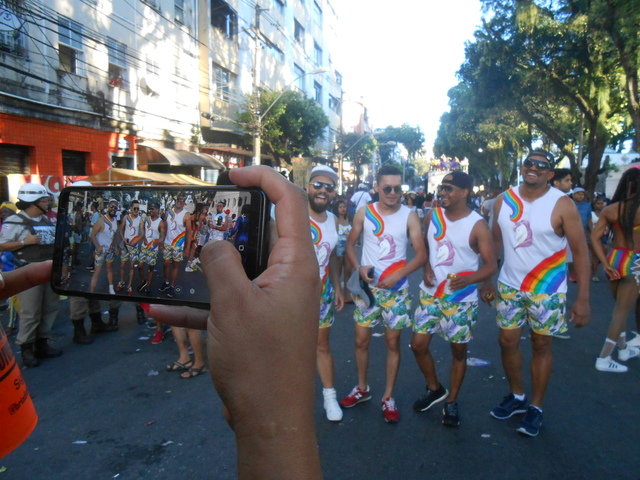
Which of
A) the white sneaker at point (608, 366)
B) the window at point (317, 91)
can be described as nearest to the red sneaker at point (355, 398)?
the white sneaker at point (608, 366)

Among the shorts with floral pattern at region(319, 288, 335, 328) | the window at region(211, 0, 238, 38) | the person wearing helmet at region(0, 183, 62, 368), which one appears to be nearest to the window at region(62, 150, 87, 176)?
the person wearing helmet at region(0, 183, 62, 368)

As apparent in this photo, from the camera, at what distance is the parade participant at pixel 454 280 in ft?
11.3

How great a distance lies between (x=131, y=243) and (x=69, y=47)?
46.7 ft

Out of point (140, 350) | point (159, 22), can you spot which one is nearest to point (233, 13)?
point (159, 22)

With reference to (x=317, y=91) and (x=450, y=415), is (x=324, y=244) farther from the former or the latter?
(x=317, y=91)

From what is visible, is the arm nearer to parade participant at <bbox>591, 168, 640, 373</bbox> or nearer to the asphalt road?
the asphalt road

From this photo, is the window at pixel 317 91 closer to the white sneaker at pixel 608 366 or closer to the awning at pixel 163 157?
the awning at pixel 163 157

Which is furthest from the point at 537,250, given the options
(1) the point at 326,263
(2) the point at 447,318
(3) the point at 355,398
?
(3) the point at 355,398

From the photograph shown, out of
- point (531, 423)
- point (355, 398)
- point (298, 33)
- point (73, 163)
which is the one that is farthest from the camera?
point (298, 33)

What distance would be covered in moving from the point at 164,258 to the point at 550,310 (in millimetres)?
2878

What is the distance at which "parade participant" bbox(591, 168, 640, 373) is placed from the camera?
4328 millimetres

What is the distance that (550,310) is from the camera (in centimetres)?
327

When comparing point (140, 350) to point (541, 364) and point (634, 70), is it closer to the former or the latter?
point (541, 364)

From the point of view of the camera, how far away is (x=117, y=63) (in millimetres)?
14844
